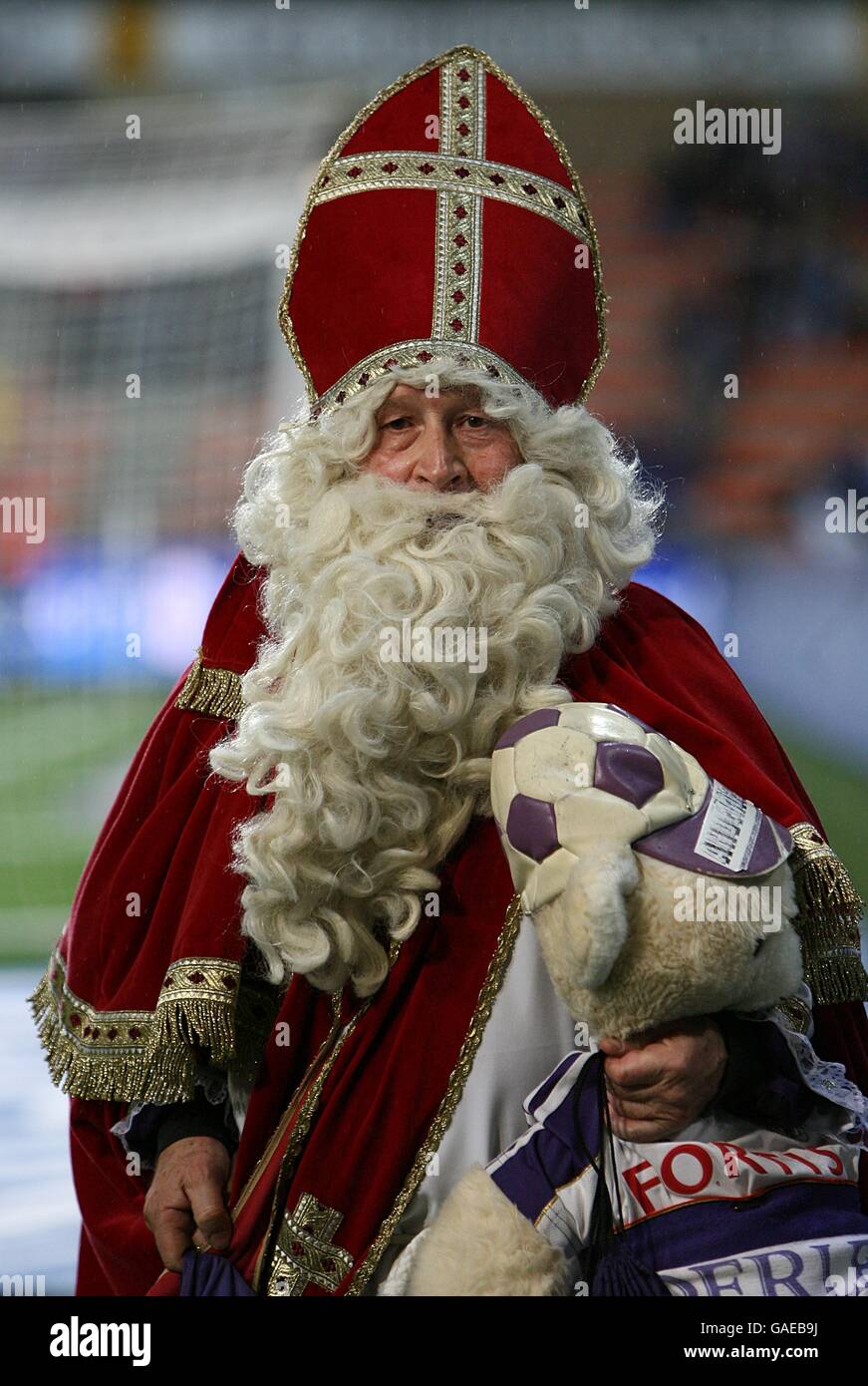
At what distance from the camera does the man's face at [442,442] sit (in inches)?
84.1

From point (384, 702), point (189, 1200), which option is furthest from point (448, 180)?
point (189, 1200)

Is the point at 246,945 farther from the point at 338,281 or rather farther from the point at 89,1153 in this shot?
the point at 338,281

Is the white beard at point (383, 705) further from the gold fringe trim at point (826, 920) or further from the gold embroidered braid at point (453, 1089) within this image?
the gold fringe trim at point (826, 920)

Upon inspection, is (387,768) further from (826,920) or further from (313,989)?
(826,920)

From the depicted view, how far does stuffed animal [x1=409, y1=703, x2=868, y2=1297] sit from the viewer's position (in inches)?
67.6

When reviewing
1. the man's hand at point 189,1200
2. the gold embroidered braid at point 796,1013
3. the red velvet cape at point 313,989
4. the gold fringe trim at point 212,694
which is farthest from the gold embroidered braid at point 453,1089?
the gold fringe trim at point 212,694

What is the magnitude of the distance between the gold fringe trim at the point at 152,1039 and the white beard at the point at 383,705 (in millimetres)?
93

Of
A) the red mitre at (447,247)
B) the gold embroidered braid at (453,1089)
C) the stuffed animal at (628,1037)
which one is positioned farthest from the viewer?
the red mitre at (447,247)

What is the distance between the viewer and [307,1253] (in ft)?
6.53

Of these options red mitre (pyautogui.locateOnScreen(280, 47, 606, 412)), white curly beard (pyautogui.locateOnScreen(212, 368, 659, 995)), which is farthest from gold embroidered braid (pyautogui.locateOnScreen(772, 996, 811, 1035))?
red mitre (pyautogui.locateOnScreen(280, 47, 606, 412))

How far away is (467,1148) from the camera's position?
1.98m

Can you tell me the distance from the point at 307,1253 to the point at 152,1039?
35cm

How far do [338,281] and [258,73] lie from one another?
762 mm
